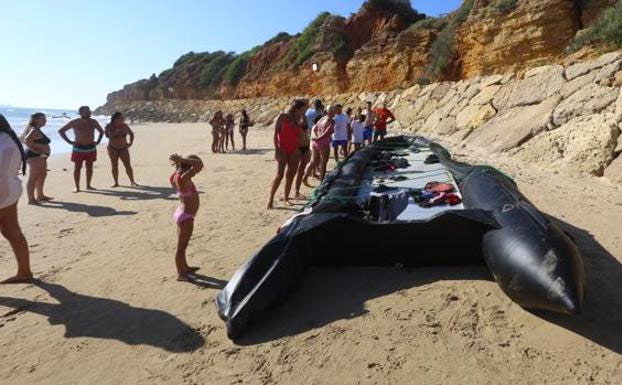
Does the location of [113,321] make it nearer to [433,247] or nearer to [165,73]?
[433,247]

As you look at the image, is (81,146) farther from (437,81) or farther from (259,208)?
(437,81)

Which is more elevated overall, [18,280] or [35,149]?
[35,149]

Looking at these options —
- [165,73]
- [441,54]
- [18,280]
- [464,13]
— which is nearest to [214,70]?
[165,73]

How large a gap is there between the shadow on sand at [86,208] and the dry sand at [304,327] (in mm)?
1573

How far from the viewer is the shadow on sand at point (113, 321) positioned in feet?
9.36

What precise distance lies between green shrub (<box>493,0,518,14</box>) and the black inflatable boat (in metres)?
12.7

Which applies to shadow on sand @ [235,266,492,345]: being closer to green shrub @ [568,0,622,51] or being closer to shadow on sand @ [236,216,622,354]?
shadow on sand @ [236,216,622,354]

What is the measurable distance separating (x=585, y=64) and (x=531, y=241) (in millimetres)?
9157

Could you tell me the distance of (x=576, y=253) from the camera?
271 centimetres

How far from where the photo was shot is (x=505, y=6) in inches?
584

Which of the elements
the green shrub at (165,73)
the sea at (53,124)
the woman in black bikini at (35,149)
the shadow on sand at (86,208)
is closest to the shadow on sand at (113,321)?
the shadow on sand at (86,208)

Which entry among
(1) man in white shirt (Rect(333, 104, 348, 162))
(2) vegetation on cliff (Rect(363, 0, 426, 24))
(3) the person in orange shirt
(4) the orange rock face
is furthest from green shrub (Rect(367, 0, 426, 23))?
(1) man in white shirt (Rect(333, 104, 348, 162))

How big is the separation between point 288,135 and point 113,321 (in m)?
3.42

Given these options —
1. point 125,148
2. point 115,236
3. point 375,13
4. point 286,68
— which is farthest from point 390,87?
point 115,236
